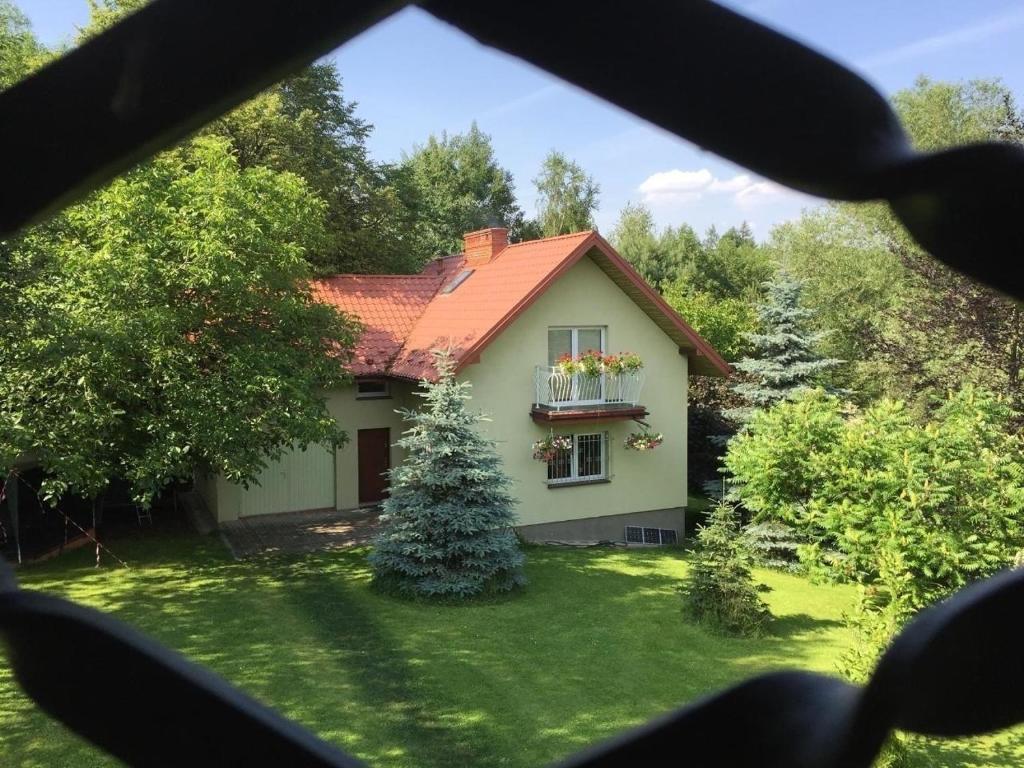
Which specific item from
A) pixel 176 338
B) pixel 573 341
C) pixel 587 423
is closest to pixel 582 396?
pixel 587 423

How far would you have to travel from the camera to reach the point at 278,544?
12.5 m

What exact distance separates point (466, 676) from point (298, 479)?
7.59 metres

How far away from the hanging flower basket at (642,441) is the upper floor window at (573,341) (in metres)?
1.65

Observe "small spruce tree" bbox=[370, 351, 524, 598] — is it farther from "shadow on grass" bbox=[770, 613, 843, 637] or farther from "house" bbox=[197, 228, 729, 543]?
"shadow on grass" bbox=[770, 613, 843, 637]

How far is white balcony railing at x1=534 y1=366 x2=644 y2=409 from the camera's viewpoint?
13.5m

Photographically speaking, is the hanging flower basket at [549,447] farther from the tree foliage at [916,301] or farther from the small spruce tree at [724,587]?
the tree foliage at [916,301]

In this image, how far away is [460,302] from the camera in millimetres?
14797

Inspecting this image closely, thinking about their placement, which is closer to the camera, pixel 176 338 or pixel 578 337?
pixel 176 338

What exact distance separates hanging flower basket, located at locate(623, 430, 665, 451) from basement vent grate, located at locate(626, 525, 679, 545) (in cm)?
146

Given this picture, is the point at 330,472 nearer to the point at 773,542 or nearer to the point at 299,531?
the point at 299,531

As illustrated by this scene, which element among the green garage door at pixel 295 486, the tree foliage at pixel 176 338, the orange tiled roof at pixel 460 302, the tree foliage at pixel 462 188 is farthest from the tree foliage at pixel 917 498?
the tree foliage at pixel 462 188

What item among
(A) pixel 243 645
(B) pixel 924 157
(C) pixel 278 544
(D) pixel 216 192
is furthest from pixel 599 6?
(C) pixel 278 544

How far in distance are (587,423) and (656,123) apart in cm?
1386

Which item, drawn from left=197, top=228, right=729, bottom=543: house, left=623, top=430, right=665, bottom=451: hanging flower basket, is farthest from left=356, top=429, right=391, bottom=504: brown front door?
left=623, top=430, right=665, bottom=451: hanging flower basket
